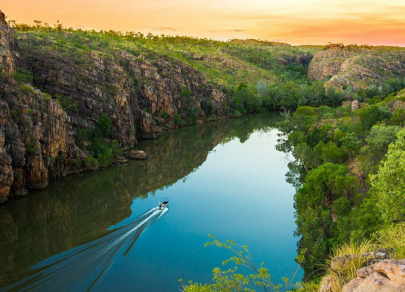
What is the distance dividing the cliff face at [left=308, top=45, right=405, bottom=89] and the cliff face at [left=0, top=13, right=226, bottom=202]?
53.2m

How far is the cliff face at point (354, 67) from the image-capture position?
119088 mm

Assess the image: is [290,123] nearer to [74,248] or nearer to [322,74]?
[74,248]

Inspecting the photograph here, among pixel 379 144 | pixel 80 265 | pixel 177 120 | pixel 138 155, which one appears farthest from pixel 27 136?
pixel 177 120

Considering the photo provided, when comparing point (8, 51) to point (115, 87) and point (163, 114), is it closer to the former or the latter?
point (115, 87)

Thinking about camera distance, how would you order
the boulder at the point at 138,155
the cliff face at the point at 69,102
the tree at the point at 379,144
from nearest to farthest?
the tree at the point at 379,144, the cliff face at the point at 69,102, the boulder at the point at 138,155

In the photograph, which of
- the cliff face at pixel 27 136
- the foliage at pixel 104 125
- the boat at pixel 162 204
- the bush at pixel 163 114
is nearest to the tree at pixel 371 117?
the boat at pixel 162 204

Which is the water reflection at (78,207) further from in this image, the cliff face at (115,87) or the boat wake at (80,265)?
the cliff face at (115,87)

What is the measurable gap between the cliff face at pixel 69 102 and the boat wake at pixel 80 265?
1211 centimetres

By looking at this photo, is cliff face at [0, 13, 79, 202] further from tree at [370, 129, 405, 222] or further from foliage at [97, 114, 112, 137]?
tree at [370, 129, 405, 222]

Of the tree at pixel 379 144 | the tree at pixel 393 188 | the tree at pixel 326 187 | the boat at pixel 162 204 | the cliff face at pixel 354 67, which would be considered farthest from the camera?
the cliff face at pixel 354 67

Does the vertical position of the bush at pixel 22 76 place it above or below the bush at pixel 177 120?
above

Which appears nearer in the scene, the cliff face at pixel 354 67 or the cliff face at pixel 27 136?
the cliff face at pixel 27 136

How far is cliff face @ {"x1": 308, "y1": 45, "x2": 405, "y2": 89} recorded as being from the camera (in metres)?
119

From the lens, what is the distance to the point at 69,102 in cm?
4941
